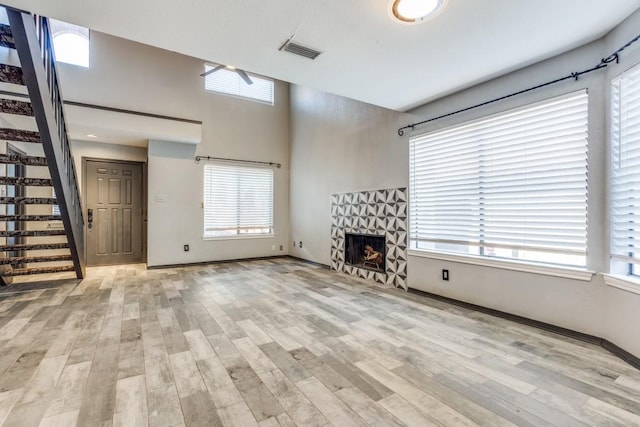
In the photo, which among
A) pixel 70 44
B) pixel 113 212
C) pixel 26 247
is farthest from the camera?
pixel 113 212

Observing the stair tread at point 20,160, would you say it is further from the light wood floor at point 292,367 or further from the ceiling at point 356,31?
the ceiling at point 356,31

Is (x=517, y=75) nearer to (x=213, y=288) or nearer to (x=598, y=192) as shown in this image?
(x=598, y=192)

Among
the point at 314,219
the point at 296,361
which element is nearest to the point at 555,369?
the point at 296,361

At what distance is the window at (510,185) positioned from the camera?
8.45 ft

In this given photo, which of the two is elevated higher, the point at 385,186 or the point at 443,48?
the point at 443,48

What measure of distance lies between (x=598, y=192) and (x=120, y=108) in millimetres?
6585

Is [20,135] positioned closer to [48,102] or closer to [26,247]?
[48,102]

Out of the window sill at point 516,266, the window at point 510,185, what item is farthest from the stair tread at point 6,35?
the window sill at point 516,266

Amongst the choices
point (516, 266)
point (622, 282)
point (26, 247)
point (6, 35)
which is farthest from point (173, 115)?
point (622, 282)

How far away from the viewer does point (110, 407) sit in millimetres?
1617

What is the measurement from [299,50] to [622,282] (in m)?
3.04

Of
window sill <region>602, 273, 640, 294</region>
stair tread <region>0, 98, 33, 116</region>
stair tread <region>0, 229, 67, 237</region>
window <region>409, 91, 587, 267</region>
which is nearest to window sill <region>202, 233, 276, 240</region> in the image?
stair tread <region>0, 229, 67, 237</region>

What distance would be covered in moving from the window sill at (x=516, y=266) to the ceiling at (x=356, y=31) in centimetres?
187

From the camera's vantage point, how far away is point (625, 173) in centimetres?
221
